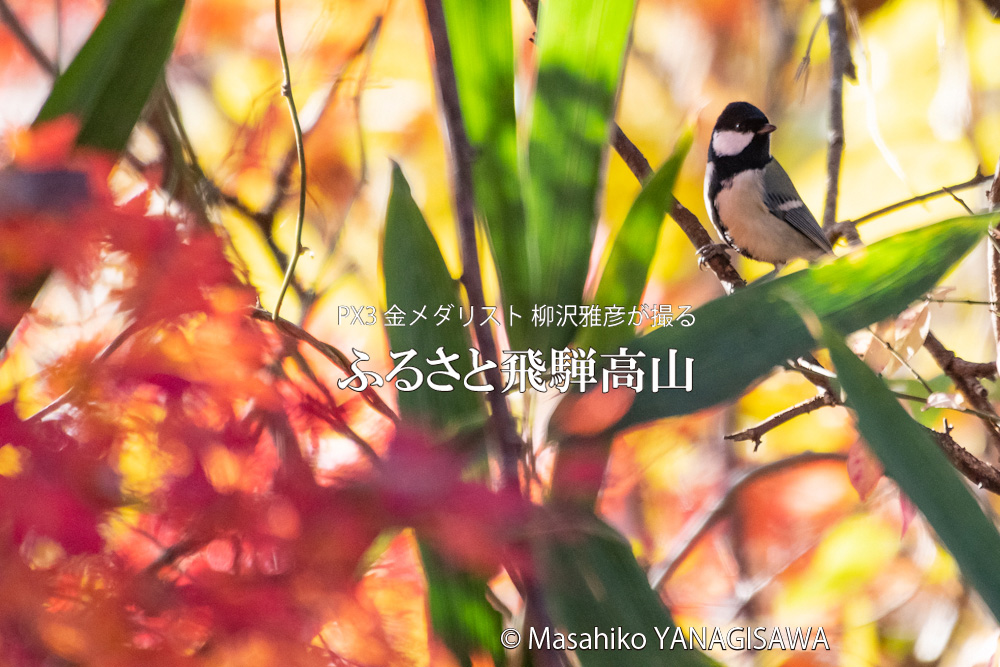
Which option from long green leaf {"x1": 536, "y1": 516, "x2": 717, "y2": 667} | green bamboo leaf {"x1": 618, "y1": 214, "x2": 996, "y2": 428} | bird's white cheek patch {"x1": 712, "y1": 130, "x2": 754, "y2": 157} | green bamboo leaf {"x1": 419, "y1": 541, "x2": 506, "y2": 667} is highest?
bird's white cheek patch {"x1": 712, "y1": 130, "x2": 754, "y2": 157}

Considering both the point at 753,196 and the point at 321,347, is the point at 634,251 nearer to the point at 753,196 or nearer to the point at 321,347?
the point at 321,347

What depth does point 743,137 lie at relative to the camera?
83 centimetres

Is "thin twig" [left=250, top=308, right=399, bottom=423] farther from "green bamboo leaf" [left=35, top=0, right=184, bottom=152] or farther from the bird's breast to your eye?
the bird's breast

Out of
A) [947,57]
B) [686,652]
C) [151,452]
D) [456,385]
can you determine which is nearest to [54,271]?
[151,452]

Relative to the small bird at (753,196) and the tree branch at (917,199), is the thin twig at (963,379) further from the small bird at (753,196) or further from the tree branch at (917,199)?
the small bird at (753,196)

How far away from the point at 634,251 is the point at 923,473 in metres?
0.19

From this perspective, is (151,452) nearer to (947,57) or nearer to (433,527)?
(433,527)

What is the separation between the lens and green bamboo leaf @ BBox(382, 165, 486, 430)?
445mm

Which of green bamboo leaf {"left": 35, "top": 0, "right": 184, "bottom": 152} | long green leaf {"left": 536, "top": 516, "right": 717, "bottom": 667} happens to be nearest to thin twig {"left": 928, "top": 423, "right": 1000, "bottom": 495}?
long green leaf {"left": 536, "top": 516, "right": 717, "bottom": 667}

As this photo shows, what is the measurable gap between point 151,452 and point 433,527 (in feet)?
0.44

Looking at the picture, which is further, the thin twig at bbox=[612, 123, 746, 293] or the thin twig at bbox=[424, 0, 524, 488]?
the thin twig at bbox=[612, 123, 746, 293]

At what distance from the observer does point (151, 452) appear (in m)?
0.30

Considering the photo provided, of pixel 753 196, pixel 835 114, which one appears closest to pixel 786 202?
pixel 753 196

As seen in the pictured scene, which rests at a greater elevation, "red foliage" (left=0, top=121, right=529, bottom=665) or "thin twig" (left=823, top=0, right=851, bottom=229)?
"thin twig" (left=823, top=0, right=851, bottom=229)
